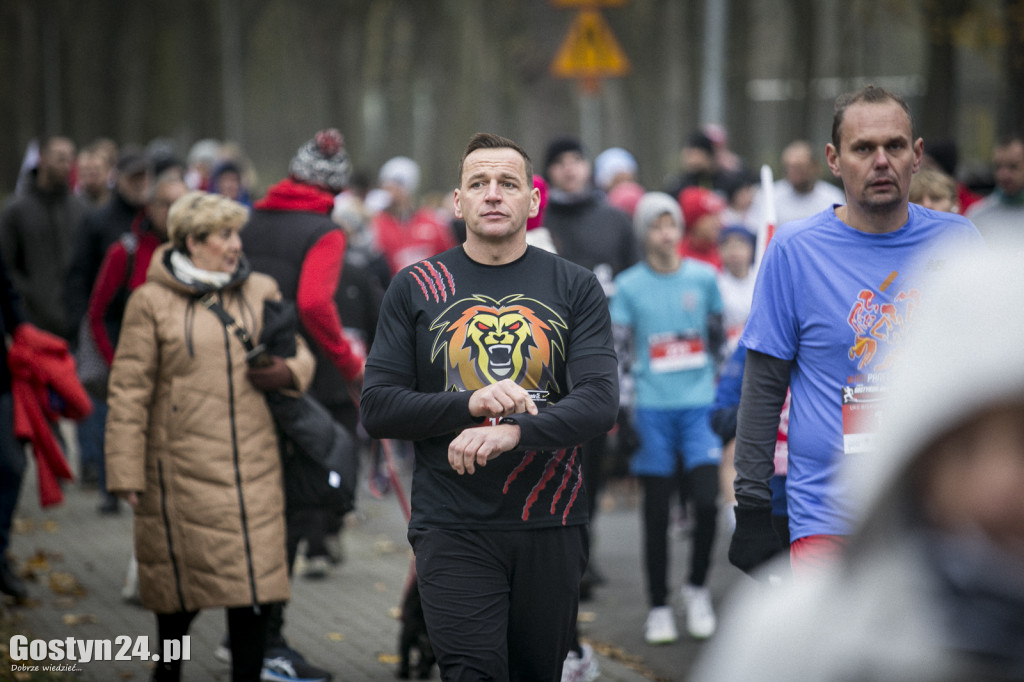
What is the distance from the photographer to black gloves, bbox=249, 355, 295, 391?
18.1ft

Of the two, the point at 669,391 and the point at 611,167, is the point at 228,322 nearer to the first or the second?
the point at 669,391

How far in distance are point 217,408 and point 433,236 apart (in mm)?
10064

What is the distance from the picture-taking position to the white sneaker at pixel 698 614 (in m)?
7.05

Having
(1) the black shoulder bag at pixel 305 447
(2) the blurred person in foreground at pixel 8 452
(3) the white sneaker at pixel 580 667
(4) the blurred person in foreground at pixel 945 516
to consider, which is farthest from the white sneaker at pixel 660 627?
(4) the blurred person in foreground at pixel 945 516

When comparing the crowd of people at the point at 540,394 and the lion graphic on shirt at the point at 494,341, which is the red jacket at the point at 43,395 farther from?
the lion graphic on shirt at the point at 494,341

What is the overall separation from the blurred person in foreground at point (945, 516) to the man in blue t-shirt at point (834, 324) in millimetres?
2318

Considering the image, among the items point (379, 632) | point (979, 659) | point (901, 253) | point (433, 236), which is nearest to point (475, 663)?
point (901, 253)

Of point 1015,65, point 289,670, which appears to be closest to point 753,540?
point 289,670

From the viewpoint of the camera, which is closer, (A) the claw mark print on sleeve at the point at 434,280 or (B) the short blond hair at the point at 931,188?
(A) the claw mark print on sleeve at the point at 434,280

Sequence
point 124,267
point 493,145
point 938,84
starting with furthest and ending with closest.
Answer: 1. point 938,84
2. point 124,267
3. point 493,145

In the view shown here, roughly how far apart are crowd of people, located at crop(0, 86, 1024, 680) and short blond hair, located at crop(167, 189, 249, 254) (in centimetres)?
1

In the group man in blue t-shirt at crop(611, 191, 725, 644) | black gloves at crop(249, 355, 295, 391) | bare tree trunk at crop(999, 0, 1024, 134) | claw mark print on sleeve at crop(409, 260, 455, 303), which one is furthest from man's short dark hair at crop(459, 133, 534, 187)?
bare tree trunk at crop(999, 0, 1024, 134)

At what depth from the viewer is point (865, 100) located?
13.4 feet

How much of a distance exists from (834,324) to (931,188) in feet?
8.37
